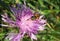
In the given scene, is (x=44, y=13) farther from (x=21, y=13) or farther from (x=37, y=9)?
(x=21, y=13)

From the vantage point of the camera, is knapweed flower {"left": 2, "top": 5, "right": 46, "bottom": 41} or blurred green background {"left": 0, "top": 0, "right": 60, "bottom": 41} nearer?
knapweed flower {"left": 2, "top": 5, "right": 46, "bottom": 41}

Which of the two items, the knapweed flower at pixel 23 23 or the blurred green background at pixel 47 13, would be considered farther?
the blurred green background at pixel 47 13

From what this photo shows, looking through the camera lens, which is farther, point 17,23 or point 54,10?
point 54,10

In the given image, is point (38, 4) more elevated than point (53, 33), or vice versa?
point (38, 4)

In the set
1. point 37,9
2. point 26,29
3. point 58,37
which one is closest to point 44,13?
point 37,9
